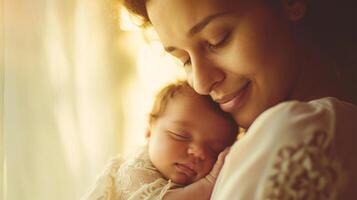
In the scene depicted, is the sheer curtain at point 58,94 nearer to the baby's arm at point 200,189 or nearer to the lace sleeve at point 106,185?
the lace sleeve at point 106,185

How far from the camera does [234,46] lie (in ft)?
3.08

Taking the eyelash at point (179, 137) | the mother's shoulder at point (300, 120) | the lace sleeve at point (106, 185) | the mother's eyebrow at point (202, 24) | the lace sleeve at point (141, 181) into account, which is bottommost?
the lace sleeve at point (106, 185)

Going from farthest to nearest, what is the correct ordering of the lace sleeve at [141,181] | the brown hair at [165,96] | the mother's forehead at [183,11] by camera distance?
the brown hair at [165,96] → the lace sleeve at [141,181] → the mother's forehead at [183,11]

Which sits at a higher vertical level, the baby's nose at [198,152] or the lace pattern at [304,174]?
the lace pattern at [304,174]

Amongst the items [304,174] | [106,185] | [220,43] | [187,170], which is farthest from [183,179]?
[304,174]

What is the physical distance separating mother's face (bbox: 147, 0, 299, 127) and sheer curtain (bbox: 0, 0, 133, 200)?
0.32 metres

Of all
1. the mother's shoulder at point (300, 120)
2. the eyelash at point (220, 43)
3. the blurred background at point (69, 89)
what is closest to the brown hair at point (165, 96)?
the blurred background at point (69, 89)

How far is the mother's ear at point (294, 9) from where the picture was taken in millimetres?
988

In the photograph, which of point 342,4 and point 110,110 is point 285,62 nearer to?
point 342,4

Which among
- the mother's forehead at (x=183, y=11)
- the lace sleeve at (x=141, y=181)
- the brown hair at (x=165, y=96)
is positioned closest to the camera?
the mother's forehead at (x=183, y=11)

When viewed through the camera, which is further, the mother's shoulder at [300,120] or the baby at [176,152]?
the baby at [176,152]

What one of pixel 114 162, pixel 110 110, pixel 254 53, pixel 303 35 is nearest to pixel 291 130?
pixel 254 53

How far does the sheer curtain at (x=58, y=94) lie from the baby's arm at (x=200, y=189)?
37cm

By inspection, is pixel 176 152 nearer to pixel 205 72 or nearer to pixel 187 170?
pixel 187 170
